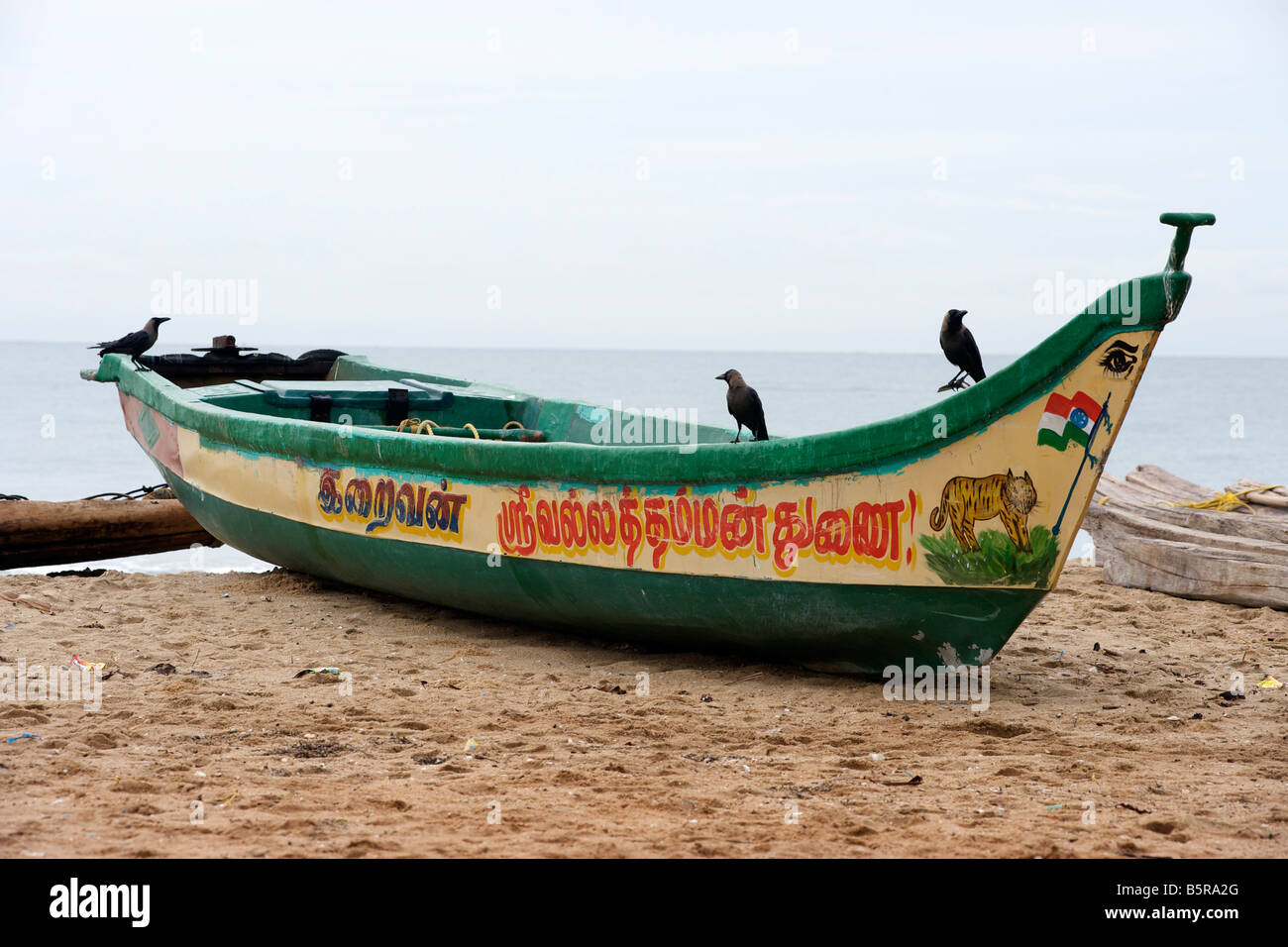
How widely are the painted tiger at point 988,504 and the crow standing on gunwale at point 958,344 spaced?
483 millimetres

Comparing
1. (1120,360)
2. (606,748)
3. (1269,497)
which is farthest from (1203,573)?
(606,748)

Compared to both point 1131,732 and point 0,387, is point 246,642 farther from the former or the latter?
point 0,387

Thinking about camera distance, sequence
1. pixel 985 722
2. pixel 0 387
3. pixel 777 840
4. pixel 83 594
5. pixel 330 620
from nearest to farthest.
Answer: pixel 777 840
pixel 985 722
pixel 330 620
pixel 83 594
pixel 0 387

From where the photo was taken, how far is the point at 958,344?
449 centimetres

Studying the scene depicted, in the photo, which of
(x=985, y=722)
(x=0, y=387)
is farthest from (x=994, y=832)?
(x=0, y=387)

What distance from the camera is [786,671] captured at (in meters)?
4.79

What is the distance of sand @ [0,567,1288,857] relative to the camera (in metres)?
2.95

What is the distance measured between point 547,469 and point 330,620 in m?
1.64

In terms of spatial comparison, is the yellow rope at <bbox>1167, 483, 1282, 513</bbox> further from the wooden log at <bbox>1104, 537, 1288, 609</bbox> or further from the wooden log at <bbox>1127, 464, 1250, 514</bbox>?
the wooden log at <bbox>1104, 537, 1288, 609</bbox>

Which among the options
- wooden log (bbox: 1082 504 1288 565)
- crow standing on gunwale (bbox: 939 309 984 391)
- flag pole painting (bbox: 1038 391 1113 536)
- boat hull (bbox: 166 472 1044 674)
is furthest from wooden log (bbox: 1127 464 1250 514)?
flag pole painting (bbox: 1038 391 1113 536)

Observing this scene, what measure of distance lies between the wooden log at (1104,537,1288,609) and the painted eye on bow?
278 cm

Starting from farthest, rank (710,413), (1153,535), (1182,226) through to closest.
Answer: (710,413) → (1153,535) → (1182,226)

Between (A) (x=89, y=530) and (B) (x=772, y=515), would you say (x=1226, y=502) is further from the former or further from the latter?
(A) (x=89, y=530)

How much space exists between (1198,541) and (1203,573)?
29 cm
